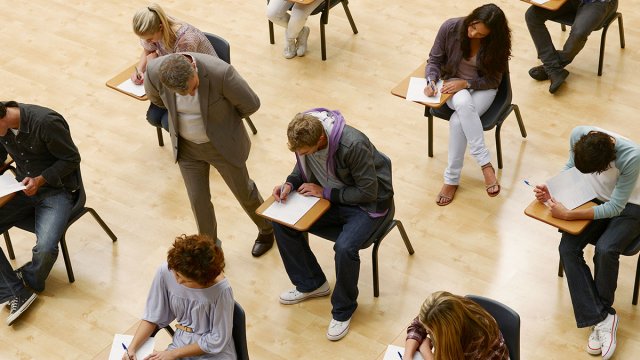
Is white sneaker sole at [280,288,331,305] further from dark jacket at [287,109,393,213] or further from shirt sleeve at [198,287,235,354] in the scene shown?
shirt sleeve at [198,287,235,354]

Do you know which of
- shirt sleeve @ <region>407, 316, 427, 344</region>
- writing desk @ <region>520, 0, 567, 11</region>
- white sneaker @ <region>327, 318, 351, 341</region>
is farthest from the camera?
writing desk @ <region>520, 0, 567, 11</region>

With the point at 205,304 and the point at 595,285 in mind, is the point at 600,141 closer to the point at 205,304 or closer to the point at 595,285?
the point at 595,285

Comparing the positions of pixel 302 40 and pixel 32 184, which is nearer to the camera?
pixel 32 184

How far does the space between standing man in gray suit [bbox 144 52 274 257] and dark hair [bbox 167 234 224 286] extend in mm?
1092

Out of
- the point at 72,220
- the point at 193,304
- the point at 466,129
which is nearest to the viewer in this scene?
the point at 193,304

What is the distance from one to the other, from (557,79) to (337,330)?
2846 mm

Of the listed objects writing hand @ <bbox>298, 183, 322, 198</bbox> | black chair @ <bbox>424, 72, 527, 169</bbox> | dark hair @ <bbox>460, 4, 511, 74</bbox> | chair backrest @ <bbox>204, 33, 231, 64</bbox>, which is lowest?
black chair @ <bbox>424, 72, 527, 169</bbox>

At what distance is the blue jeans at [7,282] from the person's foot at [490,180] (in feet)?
9.77

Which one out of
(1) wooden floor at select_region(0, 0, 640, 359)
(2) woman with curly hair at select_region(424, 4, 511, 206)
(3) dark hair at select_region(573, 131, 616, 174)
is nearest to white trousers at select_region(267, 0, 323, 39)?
(1) wooden floor at select_region(0, 0, 640, 359)

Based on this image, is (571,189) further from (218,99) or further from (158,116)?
(158,116)

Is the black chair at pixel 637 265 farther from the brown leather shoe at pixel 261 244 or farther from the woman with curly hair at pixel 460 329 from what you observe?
the brown leather shoe at pixel 261 244

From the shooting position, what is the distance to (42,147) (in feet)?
18.0

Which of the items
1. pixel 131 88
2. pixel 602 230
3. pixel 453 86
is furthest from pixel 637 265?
pixel 131 88

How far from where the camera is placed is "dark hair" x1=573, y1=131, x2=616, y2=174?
4.80m
